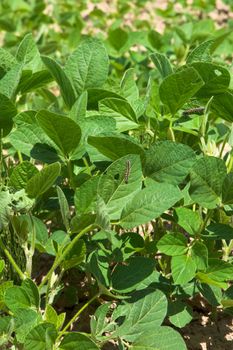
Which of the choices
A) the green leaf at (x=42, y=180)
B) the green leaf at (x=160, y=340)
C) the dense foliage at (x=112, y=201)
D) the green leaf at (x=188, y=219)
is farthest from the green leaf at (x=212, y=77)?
the green leaf at (x=160, y=340)

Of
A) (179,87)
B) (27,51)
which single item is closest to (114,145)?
(179,87)

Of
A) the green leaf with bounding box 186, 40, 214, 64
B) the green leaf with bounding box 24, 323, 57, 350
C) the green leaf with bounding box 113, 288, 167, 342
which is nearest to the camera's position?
the green leaf with bounding box 24, 323, 57, 350

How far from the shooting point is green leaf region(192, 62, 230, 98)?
52.1 inches

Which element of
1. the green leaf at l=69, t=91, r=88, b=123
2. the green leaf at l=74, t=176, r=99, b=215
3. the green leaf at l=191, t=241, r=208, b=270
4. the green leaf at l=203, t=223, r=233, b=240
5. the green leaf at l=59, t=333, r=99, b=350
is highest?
the green leaf at l=69, t=91, r=88, b=123

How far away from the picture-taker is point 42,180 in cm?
121

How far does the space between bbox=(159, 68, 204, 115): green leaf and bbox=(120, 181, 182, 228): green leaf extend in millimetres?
213

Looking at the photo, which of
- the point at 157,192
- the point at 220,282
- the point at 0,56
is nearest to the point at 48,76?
the point at 0,56

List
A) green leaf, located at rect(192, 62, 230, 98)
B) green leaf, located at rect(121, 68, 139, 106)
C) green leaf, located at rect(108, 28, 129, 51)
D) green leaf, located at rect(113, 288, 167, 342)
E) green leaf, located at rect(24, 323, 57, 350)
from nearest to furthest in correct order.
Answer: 1. green leaf, located at rect(24, 323, 57, 350)
2. green leaf, located at rect(113, 288, 167, 342)
3. green leaf, located at rect(192, 62, 230, 98)
4. green leaf, located at rect(121, 68, 139, 106)
5. green leaf, located at rect(108, 28, 129, 51)

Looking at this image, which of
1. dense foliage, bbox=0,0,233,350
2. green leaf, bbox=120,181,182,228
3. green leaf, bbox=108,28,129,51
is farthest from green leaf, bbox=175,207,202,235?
green leaf, bbox=108,28,129,51

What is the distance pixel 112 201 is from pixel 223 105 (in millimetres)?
348

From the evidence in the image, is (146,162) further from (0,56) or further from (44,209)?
(0,56)

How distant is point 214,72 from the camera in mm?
1334

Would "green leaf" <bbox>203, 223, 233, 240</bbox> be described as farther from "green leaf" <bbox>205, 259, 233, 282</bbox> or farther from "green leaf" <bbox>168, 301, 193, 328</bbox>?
"green leaf" <bbox>168, 301, 193, 328</bbox>

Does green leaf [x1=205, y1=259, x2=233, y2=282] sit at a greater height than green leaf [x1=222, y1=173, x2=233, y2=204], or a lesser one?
lesser
